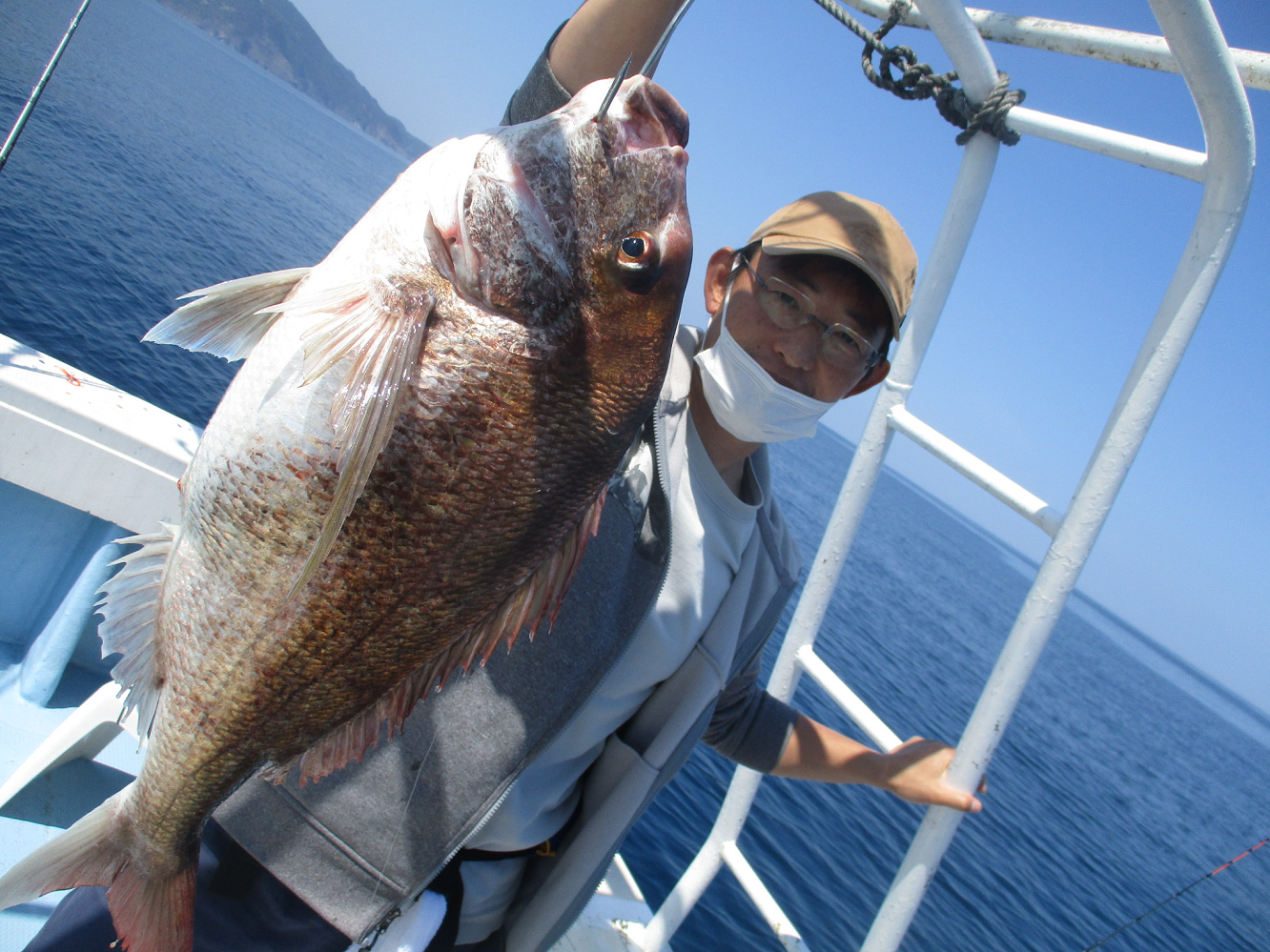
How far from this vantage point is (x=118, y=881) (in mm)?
1616

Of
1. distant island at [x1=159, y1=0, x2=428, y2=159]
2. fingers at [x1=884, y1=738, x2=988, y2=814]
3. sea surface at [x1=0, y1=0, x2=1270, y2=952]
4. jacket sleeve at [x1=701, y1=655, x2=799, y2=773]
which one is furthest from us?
distant island at [x1=159, y1=0, x2=428, y2=159]

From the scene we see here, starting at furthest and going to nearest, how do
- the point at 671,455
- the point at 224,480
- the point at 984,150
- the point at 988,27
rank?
the point at 984,150, the point at 988,27, the point at 671,455, the point at 224,480

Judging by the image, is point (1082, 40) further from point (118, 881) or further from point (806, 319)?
point (118, 881)

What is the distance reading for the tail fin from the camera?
153cm

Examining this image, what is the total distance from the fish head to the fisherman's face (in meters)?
0.57

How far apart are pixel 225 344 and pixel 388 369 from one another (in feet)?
1.48

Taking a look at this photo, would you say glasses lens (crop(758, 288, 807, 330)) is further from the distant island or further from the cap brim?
the distant island

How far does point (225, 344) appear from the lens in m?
1.51

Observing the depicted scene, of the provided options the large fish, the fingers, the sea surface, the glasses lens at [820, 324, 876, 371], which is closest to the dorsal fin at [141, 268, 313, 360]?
the large fish

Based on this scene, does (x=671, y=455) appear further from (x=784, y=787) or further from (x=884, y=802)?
(x=884, y=802)

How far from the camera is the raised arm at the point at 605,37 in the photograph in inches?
64.0

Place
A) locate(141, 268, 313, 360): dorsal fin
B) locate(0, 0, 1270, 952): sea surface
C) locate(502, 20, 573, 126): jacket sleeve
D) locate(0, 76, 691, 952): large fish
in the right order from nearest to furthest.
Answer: locate(0, 76, 691, 952): large fish → locate(141, 268, 313, 360): dorsal fin → locate(502, 20, 573, 126): jacket sleeve → locate(0, 0, 1270, 952): sea surface

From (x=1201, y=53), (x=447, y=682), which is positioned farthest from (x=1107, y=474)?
(x=447, y=682)

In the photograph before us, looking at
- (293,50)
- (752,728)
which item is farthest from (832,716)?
(293,50)
